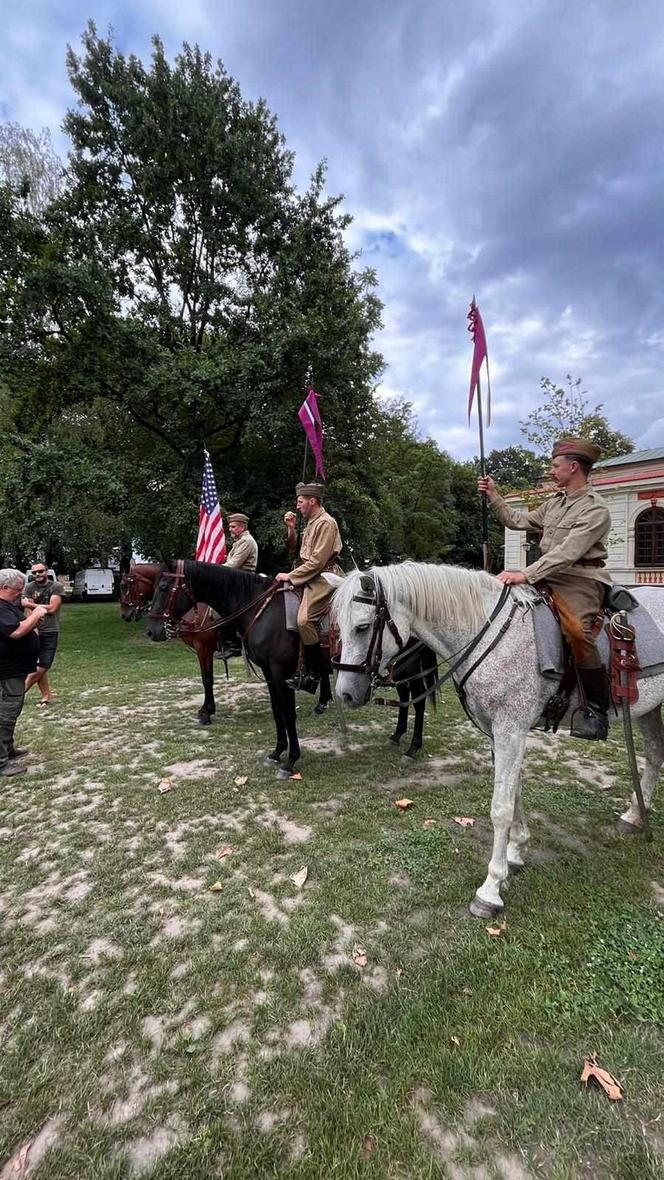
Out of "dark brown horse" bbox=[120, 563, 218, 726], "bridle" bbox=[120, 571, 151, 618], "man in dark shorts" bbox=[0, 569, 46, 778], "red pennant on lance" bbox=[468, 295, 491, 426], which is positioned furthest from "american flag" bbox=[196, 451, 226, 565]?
"red pennant on lance" bbox=[468, 295, 491, 426]

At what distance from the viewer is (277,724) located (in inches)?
212

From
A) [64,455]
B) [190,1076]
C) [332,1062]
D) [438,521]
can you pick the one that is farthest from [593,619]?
[438,521]

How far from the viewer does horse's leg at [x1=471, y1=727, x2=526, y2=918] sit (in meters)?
3.04

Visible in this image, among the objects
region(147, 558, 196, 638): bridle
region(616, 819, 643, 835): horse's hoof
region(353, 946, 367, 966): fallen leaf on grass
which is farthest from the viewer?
region(147, 558, 196, 638): bridle

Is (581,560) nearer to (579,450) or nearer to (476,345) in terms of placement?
(579,450)

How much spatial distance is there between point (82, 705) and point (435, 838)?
6.46m

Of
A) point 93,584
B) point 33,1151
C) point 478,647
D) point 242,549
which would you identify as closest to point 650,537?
point 242,549

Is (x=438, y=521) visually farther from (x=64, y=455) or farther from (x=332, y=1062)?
(x=332, y=1062)

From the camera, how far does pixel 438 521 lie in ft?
110

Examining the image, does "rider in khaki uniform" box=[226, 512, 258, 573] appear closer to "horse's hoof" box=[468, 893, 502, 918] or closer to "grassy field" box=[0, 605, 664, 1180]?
"grassy field" box=[0, 605, 664, 1180]

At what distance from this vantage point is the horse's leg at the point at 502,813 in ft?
9.97

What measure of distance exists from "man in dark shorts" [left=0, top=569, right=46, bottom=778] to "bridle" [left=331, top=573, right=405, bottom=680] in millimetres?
3703

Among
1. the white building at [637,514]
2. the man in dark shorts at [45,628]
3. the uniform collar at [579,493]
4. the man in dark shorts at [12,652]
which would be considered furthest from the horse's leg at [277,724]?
the white building at [637,514]

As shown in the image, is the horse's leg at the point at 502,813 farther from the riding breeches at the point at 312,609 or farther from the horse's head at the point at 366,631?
the riding breeches at the point at 312,609
